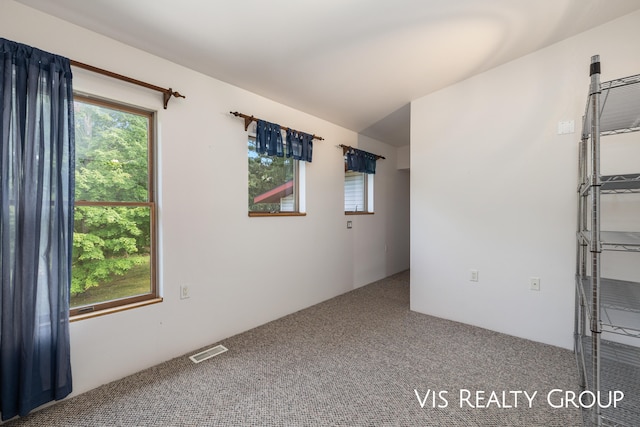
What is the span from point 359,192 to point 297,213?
1.59m

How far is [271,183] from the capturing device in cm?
323

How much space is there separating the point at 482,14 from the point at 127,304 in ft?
10.8

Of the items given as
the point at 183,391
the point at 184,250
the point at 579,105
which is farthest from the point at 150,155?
the point at 579,105

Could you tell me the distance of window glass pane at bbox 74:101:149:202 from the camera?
194cm

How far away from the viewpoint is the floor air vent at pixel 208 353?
2309mm

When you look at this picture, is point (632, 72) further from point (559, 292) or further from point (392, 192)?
point (392, 192)

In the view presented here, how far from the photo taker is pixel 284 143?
322 centimetres

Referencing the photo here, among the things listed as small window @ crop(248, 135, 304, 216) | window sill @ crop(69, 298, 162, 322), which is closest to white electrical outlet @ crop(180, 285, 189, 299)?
window sill @ crop(69, 298, 162, 322)

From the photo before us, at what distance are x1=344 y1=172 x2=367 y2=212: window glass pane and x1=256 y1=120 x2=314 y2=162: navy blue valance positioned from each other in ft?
4.06

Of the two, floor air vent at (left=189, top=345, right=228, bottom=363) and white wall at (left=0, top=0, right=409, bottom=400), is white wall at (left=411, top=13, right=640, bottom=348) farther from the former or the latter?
floor air vent at (left=189, top=345, right=228, bottom=363)

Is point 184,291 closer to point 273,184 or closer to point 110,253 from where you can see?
point 110,253

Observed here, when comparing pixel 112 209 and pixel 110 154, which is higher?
pixel 110 154

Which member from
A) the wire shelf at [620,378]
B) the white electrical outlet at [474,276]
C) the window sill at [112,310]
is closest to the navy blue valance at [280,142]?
the window sill at [112,310]

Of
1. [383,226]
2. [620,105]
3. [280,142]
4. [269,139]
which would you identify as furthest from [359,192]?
[620,105]
